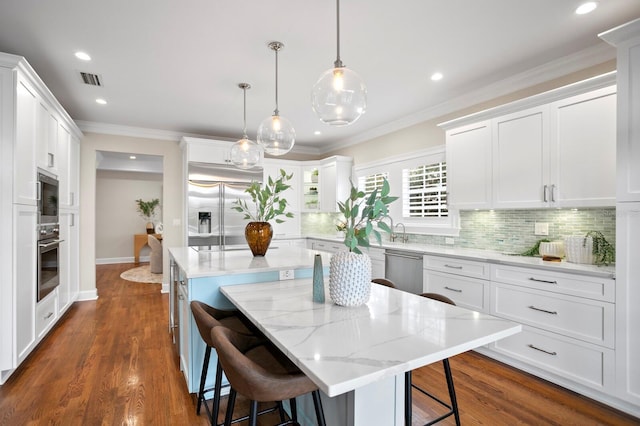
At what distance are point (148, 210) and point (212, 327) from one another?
8583mm

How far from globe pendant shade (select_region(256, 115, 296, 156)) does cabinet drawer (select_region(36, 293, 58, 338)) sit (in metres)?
2.56

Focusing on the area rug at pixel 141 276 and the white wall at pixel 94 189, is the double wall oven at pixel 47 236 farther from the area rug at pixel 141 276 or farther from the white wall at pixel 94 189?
the area rug at pixel 141 276

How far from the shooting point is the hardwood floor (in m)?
2.07

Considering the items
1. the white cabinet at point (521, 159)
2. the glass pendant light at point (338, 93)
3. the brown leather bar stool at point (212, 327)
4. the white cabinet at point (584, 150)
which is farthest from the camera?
the white cabinet at point (521, 159)

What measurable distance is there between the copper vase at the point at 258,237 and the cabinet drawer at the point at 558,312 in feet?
6.60

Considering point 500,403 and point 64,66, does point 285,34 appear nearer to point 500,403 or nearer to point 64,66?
point 64,66

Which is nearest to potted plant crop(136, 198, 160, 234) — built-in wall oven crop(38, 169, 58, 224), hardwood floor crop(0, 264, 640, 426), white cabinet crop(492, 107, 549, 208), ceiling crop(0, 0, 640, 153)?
ceiling crop(0, 0, 640, 153)

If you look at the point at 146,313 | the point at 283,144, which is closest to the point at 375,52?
the point at 283,144

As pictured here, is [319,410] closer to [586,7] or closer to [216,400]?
[216,400]

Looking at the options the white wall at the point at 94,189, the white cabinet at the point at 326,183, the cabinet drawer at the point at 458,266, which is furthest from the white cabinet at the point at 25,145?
the white cabinet at the point at 326,183

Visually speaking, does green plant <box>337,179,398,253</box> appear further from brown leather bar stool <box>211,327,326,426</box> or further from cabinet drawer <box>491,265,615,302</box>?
cabinet drawer <box>491,265,615,302</box>

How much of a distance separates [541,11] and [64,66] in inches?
157

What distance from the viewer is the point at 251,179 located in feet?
18.0

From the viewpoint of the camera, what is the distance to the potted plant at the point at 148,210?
895cm
